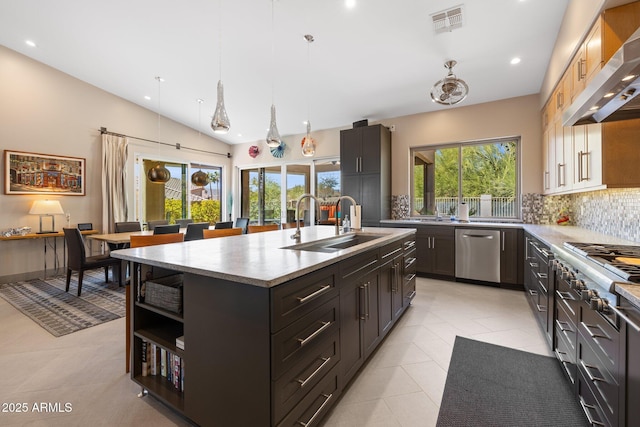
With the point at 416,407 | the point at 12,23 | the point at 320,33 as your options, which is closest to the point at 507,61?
the point at 320,33

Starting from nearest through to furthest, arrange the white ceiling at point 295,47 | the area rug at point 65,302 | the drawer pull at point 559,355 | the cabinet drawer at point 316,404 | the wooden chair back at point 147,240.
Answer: the cabinet drawer at point 316,404 < the drawer pull at point 559,355 < the wooden chair back at point 147,240 < the area rug at point 65,302 < the white ceiling at point 295,47

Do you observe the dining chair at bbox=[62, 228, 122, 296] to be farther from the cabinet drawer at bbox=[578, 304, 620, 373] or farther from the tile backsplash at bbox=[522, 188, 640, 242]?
the tile backsplash at bbox=[522, 188, 640, 242]

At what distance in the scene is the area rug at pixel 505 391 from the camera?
5.24ft

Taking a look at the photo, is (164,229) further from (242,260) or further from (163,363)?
(242,260)

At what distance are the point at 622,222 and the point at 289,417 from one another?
3.05 meters

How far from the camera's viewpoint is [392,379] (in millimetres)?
1966

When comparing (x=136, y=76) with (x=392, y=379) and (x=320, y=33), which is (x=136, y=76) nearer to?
(x=320, y=33)

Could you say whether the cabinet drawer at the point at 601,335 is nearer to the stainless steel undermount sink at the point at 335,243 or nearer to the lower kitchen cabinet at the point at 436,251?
the stainless steel undermount sink at the point at 335,243

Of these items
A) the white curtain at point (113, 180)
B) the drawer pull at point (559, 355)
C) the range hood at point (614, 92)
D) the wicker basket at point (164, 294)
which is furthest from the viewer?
the white curtain at point (113, 180)

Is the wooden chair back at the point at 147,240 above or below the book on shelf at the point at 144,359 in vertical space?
above

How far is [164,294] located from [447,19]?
3567 mm

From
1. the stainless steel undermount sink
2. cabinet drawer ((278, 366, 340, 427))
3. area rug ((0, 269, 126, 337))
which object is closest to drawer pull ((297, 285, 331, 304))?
cabinet drawer ((278, 366, 340, 427))

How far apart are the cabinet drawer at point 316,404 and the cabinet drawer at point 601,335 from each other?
1.25m

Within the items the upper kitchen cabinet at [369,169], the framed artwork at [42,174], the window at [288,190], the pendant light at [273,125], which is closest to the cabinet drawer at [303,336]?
the pendant light at [273,125]
